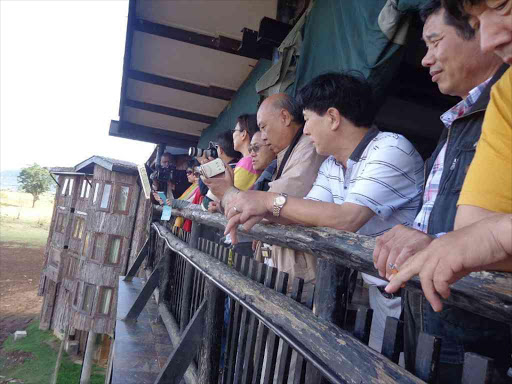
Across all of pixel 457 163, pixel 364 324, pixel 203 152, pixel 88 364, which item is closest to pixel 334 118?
pixel 457 163

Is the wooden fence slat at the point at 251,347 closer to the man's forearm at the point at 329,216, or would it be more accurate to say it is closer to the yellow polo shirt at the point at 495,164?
the man's forearm at the point at 329,216

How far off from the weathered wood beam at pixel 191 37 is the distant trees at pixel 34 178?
167 feet

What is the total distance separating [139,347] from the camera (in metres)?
3.85

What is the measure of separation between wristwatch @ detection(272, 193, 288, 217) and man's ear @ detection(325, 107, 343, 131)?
1.66 feet

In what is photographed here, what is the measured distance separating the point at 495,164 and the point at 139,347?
3672 millimetres

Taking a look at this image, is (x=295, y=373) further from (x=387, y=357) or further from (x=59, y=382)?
(x=59, y=382)

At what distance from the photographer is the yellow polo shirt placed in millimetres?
861

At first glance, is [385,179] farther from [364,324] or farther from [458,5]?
[458,5]

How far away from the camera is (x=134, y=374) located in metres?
3.21

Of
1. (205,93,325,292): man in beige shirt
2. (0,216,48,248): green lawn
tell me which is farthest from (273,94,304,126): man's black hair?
(0,216,48,248): green lawn

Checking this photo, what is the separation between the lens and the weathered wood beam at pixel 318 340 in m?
1.12

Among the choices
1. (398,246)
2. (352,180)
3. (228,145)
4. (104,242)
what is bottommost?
(104,242)

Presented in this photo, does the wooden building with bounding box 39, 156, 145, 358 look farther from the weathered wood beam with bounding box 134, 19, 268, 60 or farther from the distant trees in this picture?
the distant trees

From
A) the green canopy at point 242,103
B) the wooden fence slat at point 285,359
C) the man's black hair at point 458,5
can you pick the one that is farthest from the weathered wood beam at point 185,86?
the man's black hair at point 458,5
